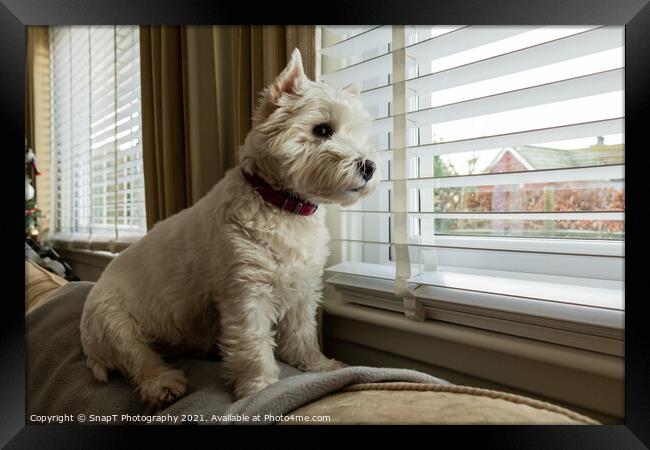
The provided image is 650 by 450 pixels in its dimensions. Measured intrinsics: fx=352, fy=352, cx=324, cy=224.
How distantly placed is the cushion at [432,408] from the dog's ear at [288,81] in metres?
0.56

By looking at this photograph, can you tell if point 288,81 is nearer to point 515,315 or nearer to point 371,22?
point 371,22

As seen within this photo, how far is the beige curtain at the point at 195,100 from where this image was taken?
981 millimetres

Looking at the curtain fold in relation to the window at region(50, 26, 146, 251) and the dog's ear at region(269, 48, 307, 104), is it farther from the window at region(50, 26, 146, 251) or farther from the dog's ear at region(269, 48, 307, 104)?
the dog's ear at region(269, 48, 307, 104)

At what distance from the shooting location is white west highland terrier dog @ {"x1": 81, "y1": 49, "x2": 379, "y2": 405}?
2.23ft

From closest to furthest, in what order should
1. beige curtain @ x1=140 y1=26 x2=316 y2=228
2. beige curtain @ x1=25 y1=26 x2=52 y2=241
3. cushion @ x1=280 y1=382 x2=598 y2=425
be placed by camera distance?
cushion @ x1=280 y1=382 x2=598 y2=425 → beige curtain @ x1=140 y1=26 x2=316 y2=228 → beige curtain @ x1=25 y1=26 x2=52 y2=241

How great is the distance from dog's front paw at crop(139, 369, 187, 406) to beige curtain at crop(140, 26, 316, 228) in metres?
0.60

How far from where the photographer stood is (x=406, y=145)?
0.78 metres

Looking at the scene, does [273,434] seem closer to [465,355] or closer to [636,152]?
[465,355]

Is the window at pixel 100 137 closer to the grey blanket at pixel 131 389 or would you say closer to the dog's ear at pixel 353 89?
the grey blanket at pixel 131 389

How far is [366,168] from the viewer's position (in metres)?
0.66

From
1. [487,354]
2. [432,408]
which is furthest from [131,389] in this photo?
[487,354]

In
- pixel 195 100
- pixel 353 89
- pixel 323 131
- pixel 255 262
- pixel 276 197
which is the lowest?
pixel 255 262

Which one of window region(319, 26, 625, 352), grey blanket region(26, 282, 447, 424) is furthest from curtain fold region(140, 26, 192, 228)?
window region(319, 26, 625, 352)

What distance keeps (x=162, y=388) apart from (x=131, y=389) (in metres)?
0.10
